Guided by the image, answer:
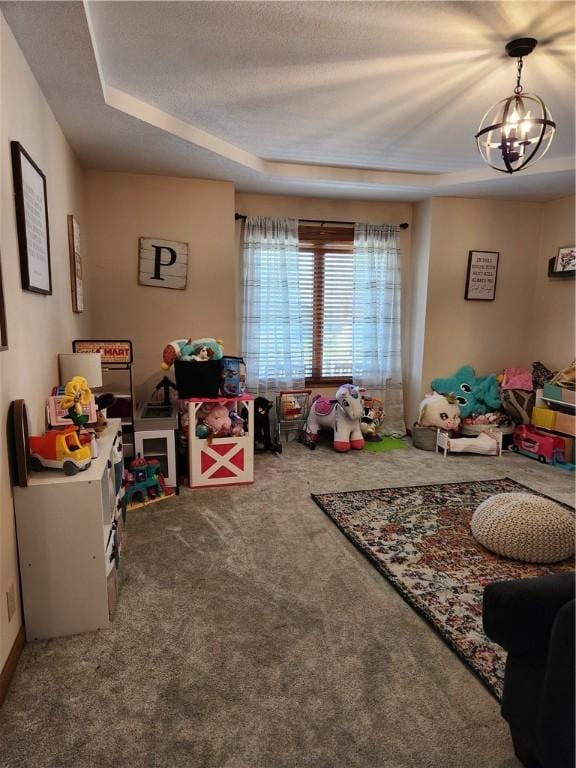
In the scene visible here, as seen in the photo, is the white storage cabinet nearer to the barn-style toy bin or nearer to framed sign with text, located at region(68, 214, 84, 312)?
the barn-style toy bin

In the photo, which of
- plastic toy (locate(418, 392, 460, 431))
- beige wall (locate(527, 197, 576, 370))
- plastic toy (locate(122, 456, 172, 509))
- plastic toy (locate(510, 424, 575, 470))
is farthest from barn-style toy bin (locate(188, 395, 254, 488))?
beige wall (locate(527, 197, 576, 370))

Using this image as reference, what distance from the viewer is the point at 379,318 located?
4910 mm

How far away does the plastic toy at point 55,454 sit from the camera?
1.84 m

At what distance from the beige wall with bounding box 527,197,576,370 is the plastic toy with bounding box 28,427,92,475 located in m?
4.49

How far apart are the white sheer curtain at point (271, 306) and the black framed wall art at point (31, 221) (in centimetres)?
239

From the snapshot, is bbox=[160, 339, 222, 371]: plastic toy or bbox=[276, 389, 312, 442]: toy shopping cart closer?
bbox=[160, 339, 222, 371]: plastic toy

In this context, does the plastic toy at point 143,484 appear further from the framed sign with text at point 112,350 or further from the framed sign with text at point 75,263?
the framed sign with text at point 75,263

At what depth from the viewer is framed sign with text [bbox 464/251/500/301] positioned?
188 inches

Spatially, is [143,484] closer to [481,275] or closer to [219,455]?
[219,455]

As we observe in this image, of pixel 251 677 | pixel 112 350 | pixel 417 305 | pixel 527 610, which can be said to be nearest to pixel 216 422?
pixel 112 350

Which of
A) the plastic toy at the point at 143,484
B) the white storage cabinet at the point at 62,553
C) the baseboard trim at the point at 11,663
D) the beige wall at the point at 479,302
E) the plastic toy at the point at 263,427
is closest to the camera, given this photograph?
the baseboard trim at the point at 11,663

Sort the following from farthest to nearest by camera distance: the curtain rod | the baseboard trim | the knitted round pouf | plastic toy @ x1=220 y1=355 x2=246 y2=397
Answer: the curtain rod < plastic toy @ x1=220 y1=355 x2=246 y2=397 < the knitted round pouf < the baseboard trim

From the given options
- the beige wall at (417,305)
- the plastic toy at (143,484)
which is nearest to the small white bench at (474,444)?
the beige wall at (417,305)

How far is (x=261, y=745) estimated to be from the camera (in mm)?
1389
